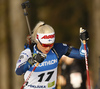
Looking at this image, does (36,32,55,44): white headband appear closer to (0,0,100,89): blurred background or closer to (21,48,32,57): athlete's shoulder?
(21,48,32,57): athlete's shoulder

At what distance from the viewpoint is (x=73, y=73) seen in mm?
9797

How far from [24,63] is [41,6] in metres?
9.36

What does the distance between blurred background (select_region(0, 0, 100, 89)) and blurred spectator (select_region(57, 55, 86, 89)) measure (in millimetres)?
2081

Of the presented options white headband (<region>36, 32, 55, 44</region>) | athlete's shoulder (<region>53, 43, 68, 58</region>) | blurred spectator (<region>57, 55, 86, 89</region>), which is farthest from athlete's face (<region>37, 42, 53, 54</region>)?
blurred spectator (<region>57, 55, 86, 89</region>)

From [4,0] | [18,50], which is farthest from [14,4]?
[4,0]

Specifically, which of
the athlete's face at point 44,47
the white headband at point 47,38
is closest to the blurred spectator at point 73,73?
the athlete's face at point 44,47

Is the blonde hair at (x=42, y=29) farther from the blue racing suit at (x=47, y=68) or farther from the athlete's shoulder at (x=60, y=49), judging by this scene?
the athlete's shoulder at (x=60, y=49)

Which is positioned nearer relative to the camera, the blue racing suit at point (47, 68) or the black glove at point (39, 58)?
the black glove at point (39, 58)

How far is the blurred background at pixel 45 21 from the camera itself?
11875 millimetres

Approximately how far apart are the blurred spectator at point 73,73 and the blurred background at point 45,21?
6.83ft

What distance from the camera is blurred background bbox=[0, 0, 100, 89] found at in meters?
11.9

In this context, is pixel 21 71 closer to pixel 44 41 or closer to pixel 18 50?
pixel 44 41

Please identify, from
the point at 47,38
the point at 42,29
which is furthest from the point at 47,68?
the point at 42,29

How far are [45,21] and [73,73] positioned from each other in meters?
6.71
